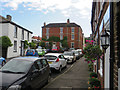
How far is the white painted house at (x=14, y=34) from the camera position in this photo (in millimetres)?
22375

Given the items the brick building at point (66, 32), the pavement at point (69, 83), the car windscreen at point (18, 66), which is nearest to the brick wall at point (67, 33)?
the brick building at point (66, 32)

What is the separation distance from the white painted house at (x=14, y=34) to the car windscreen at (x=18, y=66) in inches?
679

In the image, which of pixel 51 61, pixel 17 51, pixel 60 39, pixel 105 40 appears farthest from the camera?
pixel 60 39

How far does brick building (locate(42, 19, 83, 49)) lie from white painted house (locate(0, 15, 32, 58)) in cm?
2367

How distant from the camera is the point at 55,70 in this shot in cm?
1115

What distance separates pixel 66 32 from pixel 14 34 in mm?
31488

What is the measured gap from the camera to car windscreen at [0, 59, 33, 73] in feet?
18.0

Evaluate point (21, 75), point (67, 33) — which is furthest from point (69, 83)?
point (67, 33)

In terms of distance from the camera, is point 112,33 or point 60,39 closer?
point 112,33

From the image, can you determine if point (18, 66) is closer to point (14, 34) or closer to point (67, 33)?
point (14, 34)

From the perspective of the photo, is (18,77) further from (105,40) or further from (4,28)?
(4,28)

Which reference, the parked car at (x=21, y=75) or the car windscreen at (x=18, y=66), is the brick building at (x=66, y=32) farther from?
the car windscreen at (x=18, y=66)

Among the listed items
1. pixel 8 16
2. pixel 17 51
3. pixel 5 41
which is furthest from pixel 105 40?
pixel 8 16

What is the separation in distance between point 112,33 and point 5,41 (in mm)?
19738
